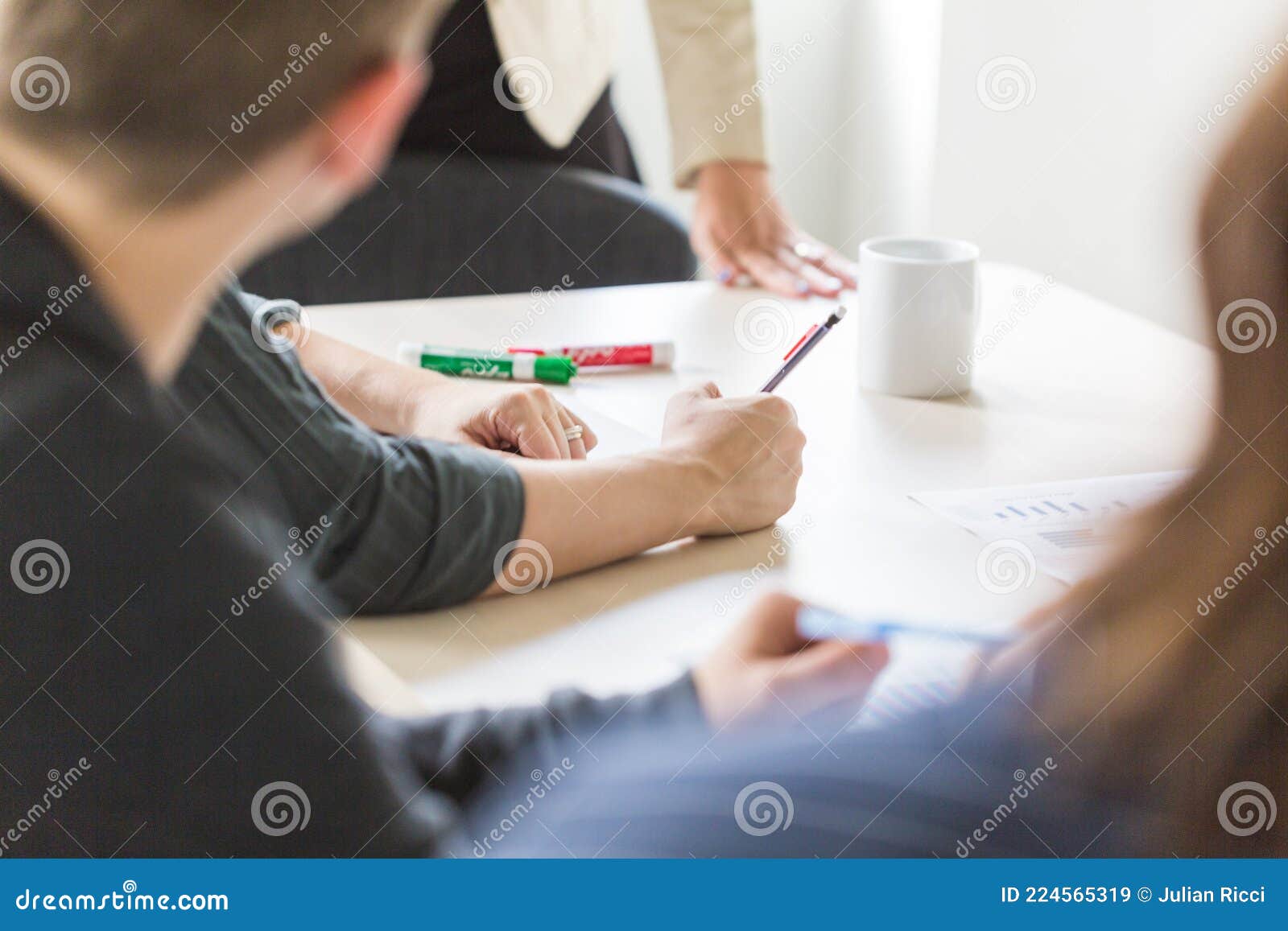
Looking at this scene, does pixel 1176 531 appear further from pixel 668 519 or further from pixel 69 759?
pixel 69 759

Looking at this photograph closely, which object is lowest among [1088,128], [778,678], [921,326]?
[778,678]

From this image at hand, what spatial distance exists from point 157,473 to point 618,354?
0.57m

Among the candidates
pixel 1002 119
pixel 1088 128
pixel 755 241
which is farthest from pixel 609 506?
pixel 1002 119

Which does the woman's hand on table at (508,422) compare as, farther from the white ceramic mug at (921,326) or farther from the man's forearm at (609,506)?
the white ceramic mug at (921,326)

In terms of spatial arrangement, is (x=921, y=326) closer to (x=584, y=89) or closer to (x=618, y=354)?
(x=618, y=354)

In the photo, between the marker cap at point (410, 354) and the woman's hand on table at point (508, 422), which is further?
the marker cap at point (410, 354)

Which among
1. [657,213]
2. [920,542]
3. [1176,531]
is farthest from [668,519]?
[657,213]

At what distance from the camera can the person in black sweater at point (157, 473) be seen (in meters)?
0.52

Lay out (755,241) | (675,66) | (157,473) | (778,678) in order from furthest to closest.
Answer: (675,66) → (755,241) → (778,678) → (157,473)

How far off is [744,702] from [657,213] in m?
1.10

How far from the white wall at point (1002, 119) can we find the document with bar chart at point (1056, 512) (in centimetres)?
107

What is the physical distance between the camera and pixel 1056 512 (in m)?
0.79

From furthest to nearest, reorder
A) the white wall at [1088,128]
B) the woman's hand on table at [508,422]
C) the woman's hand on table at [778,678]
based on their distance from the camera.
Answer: the white wall at [1088,128], the woman's hand on table at [508,422], the woman's hand on table at [778,678]

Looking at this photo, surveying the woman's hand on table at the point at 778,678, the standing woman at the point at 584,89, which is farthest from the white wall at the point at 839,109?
the woman's hand on table at the point at 778,678
